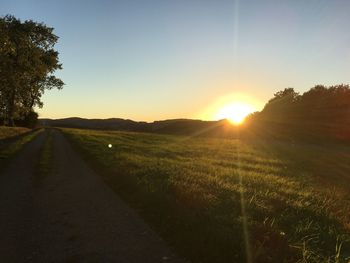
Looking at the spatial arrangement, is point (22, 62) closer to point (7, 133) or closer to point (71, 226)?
point (7, 133)

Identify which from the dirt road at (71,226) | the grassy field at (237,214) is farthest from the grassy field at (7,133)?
the dirt road at (71,226)

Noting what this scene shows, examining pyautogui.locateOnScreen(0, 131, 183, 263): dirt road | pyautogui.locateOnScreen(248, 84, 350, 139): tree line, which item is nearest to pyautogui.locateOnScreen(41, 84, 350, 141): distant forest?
pyautogui.locateOnScreen(248, 84, 350, 139): tree line

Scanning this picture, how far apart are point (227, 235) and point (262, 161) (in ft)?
72.9

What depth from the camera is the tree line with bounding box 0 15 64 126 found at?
3428 centimetres

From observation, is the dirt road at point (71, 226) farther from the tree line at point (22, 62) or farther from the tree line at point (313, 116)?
the tree line at point (313, 116)

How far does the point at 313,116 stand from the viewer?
269ft

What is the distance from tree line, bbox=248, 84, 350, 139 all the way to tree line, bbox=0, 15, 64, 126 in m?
45.7

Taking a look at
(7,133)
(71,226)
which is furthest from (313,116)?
(71,226)

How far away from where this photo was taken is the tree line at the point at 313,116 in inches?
2928

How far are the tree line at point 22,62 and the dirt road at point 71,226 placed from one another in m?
20.1

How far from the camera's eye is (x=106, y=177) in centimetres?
1823

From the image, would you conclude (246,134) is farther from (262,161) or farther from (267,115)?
(262,161)

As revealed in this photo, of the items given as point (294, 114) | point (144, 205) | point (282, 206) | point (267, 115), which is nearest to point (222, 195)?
point (282, 206)

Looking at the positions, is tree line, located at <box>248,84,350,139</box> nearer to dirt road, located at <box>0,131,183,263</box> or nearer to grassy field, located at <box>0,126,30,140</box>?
grassy field, located at <box>0,126,30,140</box>
